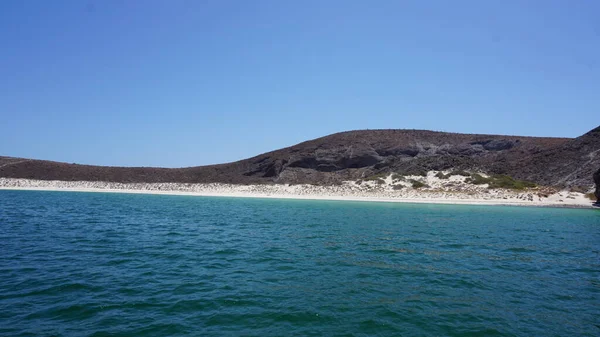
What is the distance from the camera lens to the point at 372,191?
175 ft

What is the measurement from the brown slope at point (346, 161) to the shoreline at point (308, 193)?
17.0 feet

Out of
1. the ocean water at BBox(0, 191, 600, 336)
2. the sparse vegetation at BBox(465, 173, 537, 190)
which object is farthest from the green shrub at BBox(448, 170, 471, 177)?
the ocean water at BBox(0, 191, 600, 336)

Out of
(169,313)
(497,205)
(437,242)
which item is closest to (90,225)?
(169,313)

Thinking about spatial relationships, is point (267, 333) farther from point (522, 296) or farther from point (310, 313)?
point (522, 296)

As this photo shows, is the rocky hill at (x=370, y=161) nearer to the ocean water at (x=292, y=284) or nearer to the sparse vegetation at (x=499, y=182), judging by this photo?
the sparse vegetation at (x=499, y=182)

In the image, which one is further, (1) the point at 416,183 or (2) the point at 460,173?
(2) the point at 460,173

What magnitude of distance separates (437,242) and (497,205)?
2909cm

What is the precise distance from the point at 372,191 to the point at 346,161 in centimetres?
1878

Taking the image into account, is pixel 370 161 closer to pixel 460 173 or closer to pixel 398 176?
pixel 398 176

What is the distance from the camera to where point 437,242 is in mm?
15672

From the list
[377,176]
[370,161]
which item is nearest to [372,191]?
[377,176]

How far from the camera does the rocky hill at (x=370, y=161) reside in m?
59.1

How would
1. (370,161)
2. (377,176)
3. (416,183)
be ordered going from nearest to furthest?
(416,183)
(377,176)
(370,161)

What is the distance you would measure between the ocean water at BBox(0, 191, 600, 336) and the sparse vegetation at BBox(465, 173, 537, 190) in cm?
Result: 3426
